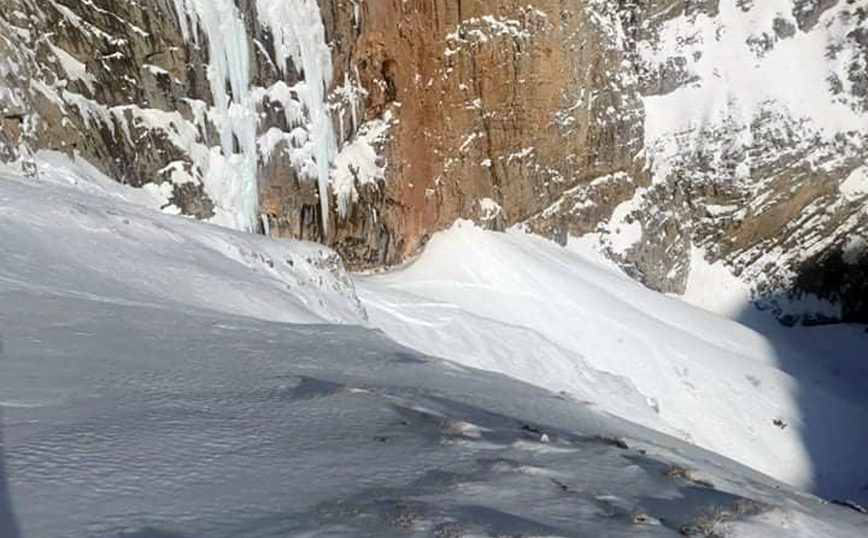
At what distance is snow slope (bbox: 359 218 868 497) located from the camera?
78.4 feet

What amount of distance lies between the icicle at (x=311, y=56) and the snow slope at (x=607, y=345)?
3745mm

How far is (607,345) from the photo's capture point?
28750 millimetres

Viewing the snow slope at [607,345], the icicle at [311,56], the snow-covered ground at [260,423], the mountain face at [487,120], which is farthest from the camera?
the icicle at [311,56]

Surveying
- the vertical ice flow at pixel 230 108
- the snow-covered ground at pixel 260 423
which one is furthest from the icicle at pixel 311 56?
the snow-covered ground at pixel 260 423

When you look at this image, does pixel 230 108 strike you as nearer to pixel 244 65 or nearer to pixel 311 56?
pixel 244 65

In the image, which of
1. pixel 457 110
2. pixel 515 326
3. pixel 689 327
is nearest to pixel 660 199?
pixel 689 327

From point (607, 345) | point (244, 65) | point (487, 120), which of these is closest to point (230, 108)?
point (244, 65)

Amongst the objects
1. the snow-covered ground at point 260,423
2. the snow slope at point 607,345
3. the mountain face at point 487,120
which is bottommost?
the snow slope at point 607,345

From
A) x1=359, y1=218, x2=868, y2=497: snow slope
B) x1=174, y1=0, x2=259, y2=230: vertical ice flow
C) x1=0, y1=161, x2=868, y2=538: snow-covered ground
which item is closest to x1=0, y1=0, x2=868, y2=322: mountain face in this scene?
x1=174, y1=0, x2=259, y2=230: vertical ice flow

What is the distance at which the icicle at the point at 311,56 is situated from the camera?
86.0 ft

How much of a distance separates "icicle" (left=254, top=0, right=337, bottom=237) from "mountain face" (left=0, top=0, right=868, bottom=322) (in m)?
0.07

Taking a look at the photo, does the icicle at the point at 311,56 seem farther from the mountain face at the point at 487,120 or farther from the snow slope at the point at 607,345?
the snow slope at the point at 607,345

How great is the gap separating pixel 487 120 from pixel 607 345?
9852mm

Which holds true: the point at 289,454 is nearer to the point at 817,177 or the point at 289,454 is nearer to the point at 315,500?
the point at 315,500
